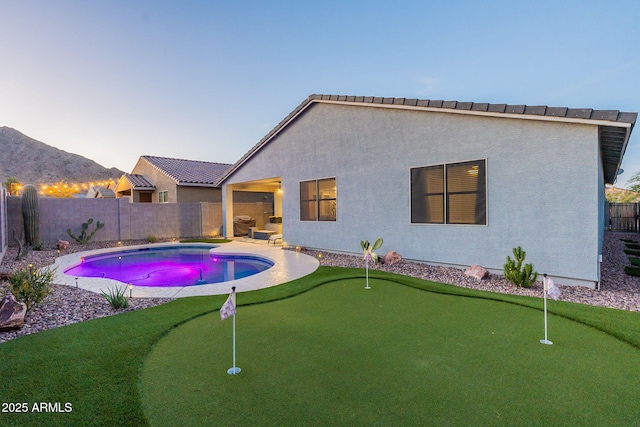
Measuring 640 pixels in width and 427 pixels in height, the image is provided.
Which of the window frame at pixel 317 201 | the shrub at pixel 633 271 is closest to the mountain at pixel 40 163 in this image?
the window frame at pixel 317 201

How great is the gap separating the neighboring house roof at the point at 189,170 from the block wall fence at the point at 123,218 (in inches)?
95.8

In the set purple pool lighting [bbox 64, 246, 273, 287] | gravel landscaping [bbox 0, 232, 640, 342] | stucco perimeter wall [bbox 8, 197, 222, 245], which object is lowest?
purple pool lighting [bbox 64, 246, 273, 287]

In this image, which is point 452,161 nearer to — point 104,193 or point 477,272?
point 477,272

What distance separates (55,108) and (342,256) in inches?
851

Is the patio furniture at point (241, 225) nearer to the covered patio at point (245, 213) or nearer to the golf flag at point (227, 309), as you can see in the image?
the covered patio at point (245, 213)

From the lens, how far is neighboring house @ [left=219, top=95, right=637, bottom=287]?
5895mm

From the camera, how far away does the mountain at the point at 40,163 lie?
5106 cm

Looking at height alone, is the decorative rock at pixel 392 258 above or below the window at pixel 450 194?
below

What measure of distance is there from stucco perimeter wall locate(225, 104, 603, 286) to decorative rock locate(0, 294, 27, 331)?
825 centimetres

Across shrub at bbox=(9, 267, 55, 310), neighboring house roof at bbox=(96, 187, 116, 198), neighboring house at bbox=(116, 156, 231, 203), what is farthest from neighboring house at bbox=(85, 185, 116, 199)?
shrub at bbox=(9, 267, 55, 310)

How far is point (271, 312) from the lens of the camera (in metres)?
4.72

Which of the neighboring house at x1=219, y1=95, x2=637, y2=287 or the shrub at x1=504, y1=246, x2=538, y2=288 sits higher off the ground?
the neighboring house at x1=219, y1=95, x2=637, y2=287

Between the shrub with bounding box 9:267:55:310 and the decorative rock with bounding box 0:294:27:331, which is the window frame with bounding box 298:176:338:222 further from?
the decorative rock with bounding box 0:294:27:331

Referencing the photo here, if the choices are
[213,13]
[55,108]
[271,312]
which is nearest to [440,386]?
[271,312]
